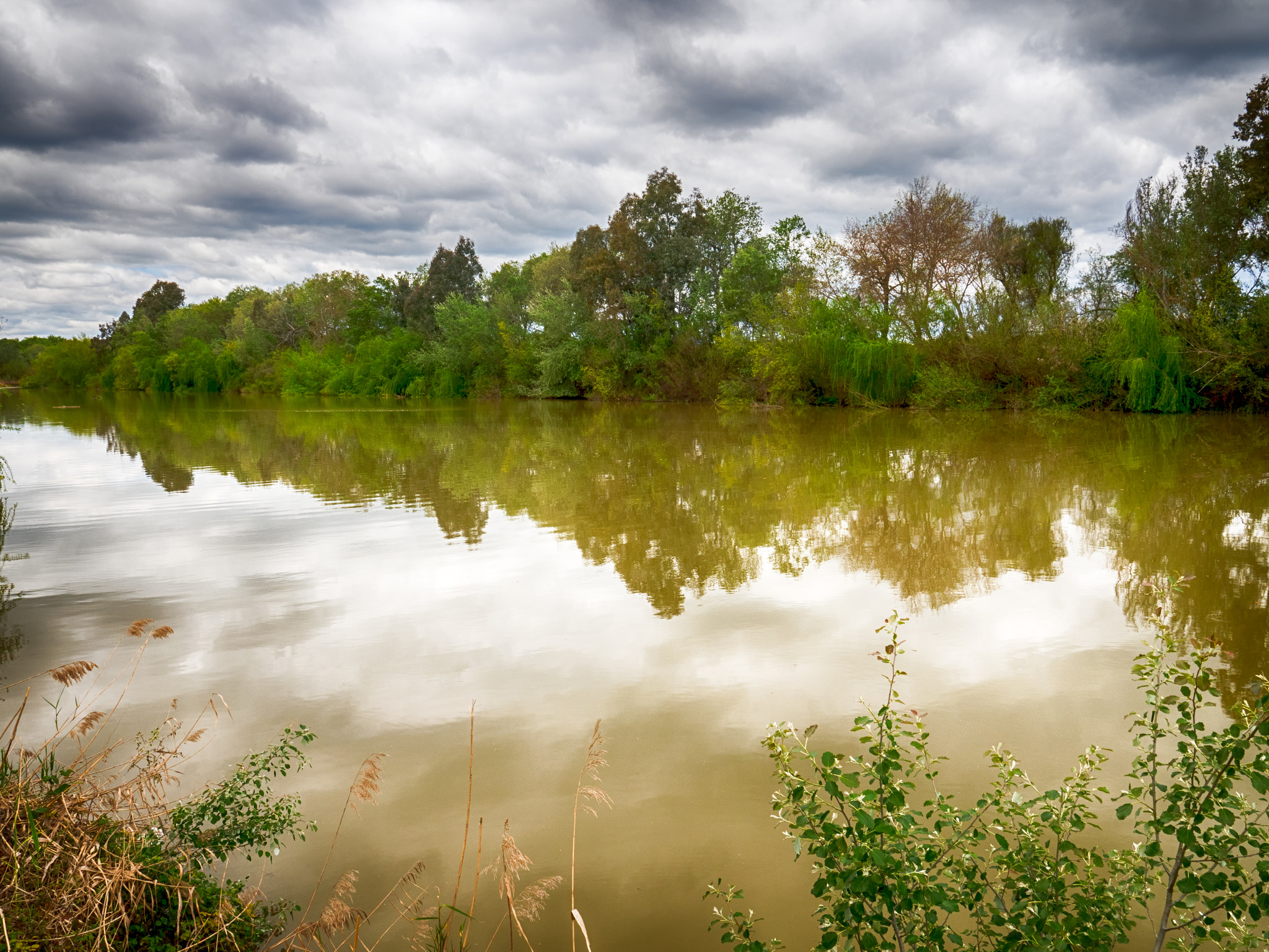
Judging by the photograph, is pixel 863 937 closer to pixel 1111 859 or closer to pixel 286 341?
pixel 1111 859

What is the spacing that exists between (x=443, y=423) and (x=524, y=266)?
44240 millimetres

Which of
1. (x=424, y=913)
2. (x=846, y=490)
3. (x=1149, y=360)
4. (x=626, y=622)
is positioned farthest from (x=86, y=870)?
(x=1149, y=360)

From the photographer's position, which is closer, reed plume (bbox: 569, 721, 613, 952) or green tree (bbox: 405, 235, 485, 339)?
reed plume (bbox: 569, 721, 613, 952)

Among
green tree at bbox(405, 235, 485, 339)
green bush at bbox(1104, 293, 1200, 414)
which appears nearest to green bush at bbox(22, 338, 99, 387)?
green tree at bbox(405, 235, 485, 339)

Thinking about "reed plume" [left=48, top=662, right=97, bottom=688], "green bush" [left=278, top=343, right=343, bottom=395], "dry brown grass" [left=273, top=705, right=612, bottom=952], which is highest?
"green bush" [left=278, top=343, right=343, bottom=395]

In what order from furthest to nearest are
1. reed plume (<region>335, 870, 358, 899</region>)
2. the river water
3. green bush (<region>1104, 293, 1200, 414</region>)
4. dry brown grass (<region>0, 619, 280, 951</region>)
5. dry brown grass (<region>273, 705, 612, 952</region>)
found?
green bush (<region>1104, 293, 1200, 414</region>) → the river water → reed plume (<region>335, 870, 358, 899</region>) → dry brown grass (<region>273, 705, 612, 952</region>) → dry brown grass (<region>0, 619, 280, 951</region>)

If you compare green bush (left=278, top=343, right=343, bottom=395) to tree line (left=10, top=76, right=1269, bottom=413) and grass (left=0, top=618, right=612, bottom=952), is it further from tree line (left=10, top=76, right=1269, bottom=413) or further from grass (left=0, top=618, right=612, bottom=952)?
grass (left=0, top=618, right=612, bottom=952)

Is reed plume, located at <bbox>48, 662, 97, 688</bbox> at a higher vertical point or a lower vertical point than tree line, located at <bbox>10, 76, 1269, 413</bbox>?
lower

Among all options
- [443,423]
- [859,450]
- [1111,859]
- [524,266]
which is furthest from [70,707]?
[524,266]

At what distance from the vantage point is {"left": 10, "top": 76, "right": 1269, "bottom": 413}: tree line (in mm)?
24719

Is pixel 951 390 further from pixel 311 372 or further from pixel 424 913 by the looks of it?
pixel 311 372

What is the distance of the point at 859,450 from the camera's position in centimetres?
1706

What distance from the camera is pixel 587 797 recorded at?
346 cm

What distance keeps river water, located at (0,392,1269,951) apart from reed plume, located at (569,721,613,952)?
53mm
